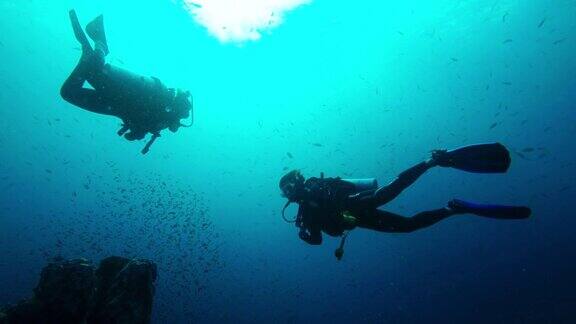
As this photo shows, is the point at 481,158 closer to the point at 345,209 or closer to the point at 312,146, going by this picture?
the point at 345,209

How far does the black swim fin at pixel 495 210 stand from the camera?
524cm

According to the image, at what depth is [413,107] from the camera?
41.5m

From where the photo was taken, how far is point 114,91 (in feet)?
14.9

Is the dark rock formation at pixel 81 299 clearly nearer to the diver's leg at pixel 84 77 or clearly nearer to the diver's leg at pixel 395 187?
the diver's leg at pixel 84 77

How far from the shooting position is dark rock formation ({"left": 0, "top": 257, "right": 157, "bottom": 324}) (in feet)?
20.7

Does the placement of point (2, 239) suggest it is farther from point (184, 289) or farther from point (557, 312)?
point (557, 312)

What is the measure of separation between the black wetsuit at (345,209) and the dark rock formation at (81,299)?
3.32 m

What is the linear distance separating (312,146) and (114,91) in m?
45.4

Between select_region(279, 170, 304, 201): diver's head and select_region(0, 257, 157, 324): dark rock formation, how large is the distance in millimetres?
3222

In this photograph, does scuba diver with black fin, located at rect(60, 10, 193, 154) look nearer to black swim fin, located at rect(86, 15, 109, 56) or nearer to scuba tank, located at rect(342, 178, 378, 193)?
black swim fin, located at rect(86, 15, 109, 56)

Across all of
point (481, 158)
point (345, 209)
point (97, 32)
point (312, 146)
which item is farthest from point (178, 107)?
point (312, 146)

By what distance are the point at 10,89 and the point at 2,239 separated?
37800 millimetres

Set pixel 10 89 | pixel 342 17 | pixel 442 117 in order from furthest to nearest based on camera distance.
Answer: pixel 442 117 → pixel 10 89 → pixel 342 17

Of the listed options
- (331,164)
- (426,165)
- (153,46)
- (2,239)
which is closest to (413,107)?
(331,164)
